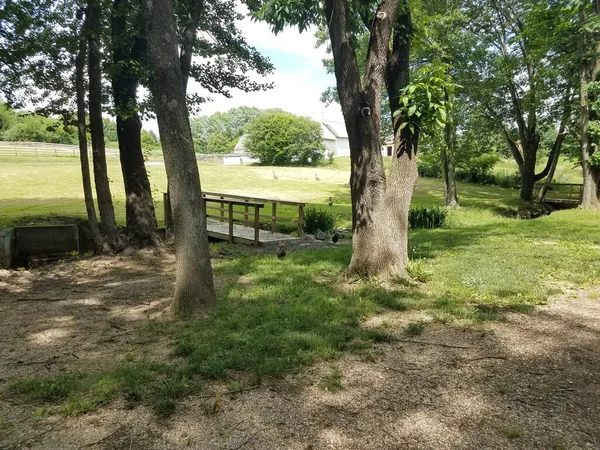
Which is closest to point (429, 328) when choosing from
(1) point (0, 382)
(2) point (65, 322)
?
(1) point (0, 382)

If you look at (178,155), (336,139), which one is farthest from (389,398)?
(336,139)

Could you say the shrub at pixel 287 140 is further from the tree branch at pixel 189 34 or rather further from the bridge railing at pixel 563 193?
the tree branch at pixel 189 34

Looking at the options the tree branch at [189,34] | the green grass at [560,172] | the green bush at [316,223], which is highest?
the tree branch at [189,34]

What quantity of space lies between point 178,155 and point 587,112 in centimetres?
1833

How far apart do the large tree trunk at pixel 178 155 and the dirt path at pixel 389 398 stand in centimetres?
83

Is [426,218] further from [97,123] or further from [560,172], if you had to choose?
[560,172]

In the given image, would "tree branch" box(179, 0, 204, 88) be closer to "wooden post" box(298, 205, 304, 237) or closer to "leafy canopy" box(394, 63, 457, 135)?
"wooden post" box(298, 205, 304, 237)

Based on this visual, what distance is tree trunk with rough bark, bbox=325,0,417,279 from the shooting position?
5586 millimetres

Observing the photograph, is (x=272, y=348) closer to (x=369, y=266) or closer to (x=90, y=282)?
(x=369, y=266)

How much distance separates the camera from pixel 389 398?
2.92 metres

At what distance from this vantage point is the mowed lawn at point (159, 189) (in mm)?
15087

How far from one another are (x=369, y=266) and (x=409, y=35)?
11.6 ft

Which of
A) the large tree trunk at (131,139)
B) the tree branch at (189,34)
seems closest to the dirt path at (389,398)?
the large tree trunk at (131,139)

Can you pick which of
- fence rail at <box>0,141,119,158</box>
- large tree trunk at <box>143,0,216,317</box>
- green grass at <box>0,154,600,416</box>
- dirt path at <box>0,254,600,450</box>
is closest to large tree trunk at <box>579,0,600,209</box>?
green grass at <box>0,154,600,416</box>
